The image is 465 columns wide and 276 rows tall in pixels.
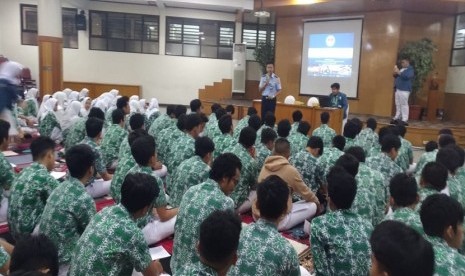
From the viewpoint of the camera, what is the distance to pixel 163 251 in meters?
3.35

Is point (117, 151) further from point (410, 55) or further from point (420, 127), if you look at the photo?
point (410, 55)

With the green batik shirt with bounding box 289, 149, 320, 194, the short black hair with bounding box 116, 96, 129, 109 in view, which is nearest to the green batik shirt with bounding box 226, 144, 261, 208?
the green batik shirt with bounding box 289, 149, 320, 194

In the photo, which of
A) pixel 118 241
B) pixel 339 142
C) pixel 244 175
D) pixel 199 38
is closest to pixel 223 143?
pixel 244 175

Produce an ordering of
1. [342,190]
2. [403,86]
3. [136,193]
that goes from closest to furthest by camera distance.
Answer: [136,193] → [342,190] → [403,86]

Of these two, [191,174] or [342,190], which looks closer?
[342,190]

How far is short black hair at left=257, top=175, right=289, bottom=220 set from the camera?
1980mm

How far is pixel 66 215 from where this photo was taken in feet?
7.84

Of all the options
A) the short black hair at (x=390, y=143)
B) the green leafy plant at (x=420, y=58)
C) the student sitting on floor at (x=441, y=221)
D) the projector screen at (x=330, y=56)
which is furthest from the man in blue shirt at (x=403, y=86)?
the student sitting on floor at (x=441, y=221)

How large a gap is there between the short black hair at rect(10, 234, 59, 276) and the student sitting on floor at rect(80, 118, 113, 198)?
2657mm

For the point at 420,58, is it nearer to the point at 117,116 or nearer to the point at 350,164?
the point at 117,116

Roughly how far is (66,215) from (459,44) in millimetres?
10577

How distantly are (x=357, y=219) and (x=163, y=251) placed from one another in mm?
1765

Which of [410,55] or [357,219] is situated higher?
[410,55]

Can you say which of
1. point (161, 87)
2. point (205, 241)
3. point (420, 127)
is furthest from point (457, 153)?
point (161, 87)
